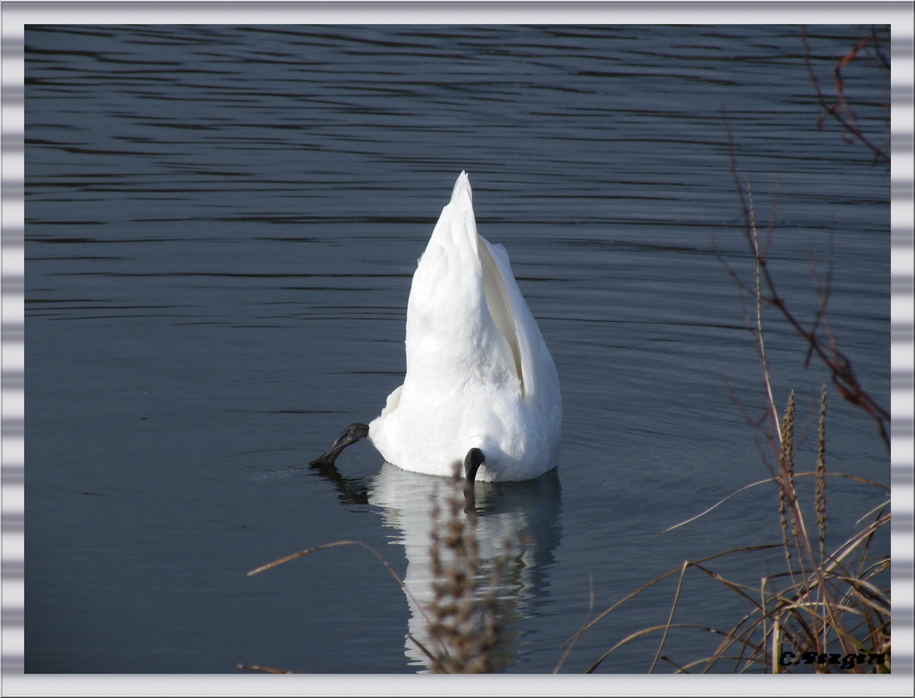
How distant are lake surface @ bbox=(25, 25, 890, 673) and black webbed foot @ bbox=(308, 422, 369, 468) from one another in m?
0.10

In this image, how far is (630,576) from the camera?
5.54 metres

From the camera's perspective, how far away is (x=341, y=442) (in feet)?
22.3

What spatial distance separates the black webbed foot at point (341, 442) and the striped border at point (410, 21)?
317 centimetres

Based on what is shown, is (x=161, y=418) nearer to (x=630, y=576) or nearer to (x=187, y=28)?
(x=630, y=576)

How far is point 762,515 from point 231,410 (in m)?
3.25

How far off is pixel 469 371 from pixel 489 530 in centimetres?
85

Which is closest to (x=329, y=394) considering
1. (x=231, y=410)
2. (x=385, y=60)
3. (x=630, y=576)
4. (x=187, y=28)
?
(x=231, y=410)

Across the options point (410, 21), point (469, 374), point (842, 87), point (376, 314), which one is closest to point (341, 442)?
point (469, 374)

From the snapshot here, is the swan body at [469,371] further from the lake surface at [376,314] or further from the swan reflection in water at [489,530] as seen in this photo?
the lake surface at [376,314]

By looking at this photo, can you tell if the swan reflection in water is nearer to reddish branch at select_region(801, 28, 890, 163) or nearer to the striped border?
the striped border

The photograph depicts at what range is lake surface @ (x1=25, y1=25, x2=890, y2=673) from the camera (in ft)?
17.6
